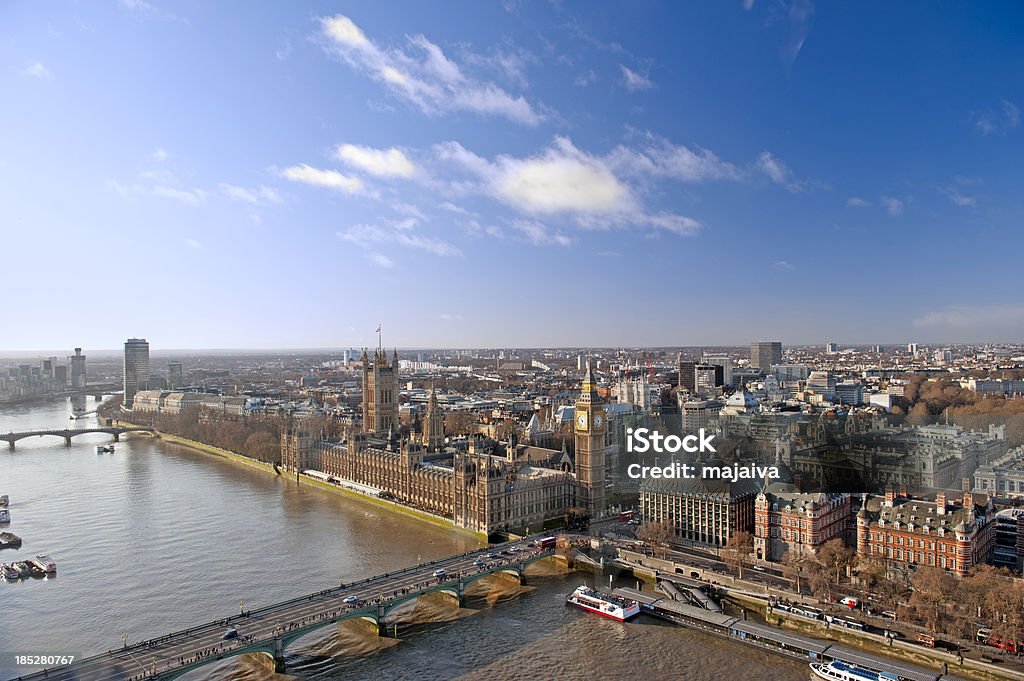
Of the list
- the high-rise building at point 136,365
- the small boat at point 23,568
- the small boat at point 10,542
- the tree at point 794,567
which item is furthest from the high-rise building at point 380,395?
the high-rise building at point 136,365

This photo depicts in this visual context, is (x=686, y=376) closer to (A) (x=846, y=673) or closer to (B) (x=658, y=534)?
(B) (x=658, y=534)

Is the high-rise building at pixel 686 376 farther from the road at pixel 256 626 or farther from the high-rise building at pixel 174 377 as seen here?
the high-rise building at pixel 174 377

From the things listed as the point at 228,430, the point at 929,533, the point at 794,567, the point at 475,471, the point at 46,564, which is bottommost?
the point at 794,567

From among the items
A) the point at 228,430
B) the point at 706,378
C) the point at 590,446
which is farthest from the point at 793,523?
the point at 706,378

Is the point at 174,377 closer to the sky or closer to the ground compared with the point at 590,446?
closer to the sky

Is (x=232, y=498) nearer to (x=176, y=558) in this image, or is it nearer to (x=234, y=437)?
(x=176, y=558)

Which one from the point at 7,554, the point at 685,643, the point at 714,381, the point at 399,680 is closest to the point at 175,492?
the point at 7,554
